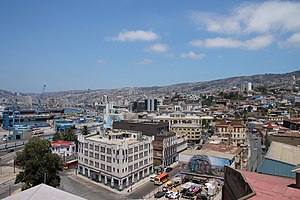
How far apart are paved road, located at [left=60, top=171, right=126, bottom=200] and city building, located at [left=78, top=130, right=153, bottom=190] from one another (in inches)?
51.2

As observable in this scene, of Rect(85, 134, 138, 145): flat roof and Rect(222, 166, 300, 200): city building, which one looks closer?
Rect(222, 166, 300, 200): city building

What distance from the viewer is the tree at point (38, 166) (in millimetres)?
28141

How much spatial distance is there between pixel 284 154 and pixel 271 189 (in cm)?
1283

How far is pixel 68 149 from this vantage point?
49469 mm

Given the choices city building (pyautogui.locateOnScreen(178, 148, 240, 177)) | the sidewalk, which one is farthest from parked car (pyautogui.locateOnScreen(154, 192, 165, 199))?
city building (pyautogui.locateOnScreen(178, 148, 240, 177))

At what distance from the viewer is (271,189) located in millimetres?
15398

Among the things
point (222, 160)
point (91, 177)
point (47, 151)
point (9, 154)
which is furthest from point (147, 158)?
point (9, 154)

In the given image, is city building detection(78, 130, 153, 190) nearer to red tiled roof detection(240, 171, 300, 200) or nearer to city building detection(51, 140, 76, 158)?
city building detection(51, 140, 76, 158)

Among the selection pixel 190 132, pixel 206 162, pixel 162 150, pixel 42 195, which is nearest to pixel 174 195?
pixel 206 162

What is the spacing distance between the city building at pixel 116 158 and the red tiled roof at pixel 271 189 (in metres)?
16.7

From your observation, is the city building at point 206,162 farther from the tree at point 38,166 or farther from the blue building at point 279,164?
the tree at point 38,166

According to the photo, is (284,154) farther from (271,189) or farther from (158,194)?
(158,194)

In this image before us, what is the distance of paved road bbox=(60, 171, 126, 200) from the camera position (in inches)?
1140

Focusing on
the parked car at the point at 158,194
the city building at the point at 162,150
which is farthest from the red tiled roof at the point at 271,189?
the city building at the point at 162,150
